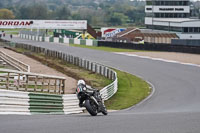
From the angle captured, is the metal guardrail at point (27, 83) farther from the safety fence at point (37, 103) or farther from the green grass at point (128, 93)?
the green grass at point (128, 93)

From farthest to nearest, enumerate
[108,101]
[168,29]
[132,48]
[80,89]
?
[168,29]
[132,48]
[108,101]
[80,89]

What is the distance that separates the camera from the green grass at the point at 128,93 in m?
23.6

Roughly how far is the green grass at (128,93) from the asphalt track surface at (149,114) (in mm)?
664

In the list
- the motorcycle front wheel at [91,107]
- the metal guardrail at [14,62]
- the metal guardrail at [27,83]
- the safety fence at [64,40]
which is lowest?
the safety fence at [64,40]

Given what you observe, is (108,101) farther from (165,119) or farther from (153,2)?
(153,2)

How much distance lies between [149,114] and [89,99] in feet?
7.11

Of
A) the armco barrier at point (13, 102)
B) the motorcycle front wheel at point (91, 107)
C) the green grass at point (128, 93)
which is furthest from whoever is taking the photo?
the green grass at point (128, 93)

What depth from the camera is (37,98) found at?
16922mm

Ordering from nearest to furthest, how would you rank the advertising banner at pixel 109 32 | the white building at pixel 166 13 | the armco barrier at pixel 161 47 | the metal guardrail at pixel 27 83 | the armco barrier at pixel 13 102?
1. the armco barrier at pixel 13 102
2. the metal guardrail at pixel 27 83
3. the armco barrier at pixel 161 47
4. the advertising banner at pixel 109 32
5. the white building at pixel 166 13

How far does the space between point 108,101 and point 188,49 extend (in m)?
31.4

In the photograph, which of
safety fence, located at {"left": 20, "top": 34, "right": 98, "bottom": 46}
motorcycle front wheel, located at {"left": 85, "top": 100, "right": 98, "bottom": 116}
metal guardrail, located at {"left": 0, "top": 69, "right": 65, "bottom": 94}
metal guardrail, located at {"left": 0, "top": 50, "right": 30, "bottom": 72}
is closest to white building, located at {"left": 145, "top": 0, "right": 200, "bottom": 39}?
safety fence, located at {"left": 20, "top": 34, "right": 98, "bottom": 46}

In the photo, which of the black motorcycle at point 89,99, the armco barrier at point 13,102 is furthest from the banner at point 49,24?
the black motorcycle at point 89,99

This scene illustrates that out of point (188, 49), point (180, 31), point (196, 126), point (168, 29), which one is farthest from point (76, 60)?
point (168, 29)

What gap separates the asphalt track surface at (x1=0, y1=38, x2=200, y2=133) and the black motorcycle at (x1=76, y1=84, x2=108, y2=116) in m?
0.32
